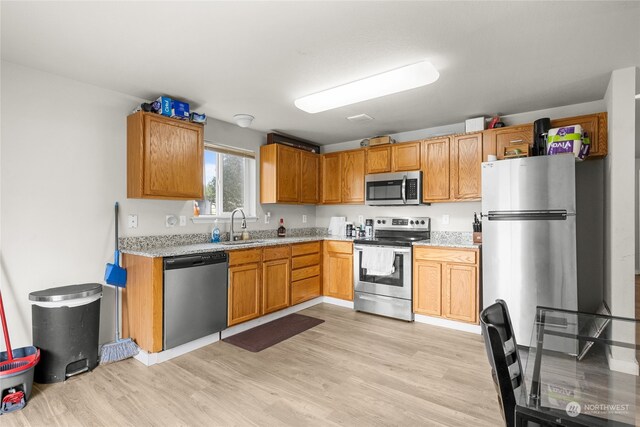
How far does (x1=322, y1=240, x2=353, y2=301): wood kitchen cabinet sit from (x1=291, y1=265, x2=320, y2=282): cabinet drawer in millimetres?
142

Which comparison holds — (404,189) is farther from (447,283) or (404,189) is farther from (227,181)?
(227,181)

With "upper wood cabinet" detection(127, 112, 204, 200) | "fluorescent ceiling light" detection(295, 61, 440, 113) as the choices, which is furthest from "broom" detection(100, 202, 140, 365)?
"fluorescent ceiling light" detection(295, 61, 440, 113)

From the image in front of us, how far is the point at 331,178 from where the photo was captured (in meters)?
4.94

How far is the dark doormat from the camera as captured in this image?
313 centimetres

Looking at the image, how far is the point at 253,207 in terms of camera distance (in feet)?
14.5

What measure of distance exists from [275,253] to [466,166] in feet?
8.15

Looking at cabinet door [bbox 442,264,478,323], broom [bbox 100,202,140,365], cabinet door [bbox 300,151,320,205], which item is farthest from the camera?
cabinet door [bbox 300,151,320,205]

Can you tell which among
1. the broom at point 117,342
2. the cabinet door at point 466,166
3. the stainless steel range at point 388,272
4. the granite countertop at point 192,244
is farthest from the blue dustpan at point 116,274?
the cabinet door at point 466,166

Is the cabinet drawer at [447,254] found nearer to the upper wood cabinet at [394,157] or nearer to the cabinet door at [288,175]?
the upper wood cabinet at [394,157]

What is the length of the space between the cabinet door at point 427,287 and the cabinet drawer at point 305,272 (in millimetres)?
1381

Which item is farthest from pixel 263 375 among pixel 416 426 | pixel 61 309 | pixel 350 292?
pixel 350 292

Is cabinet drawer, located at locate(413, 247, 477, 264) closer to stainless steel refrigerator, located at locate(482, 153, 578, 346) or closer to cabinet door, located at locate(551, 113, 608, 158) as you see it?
stainless steel refrigerator, located at locate(482, 153, 578, 346)

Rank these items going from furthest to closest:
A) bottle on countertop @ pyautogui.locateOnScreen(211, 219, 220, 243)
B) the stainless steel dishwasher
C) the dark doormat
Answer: bottle on countertop @ pyautogui.locateOnScreen(211, 219, 220, 243), the dark doormat, the stainless steel dishwasher

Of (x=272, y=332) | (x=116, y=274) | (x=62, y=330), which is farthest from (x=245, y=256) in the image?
(x=62, y=330)
